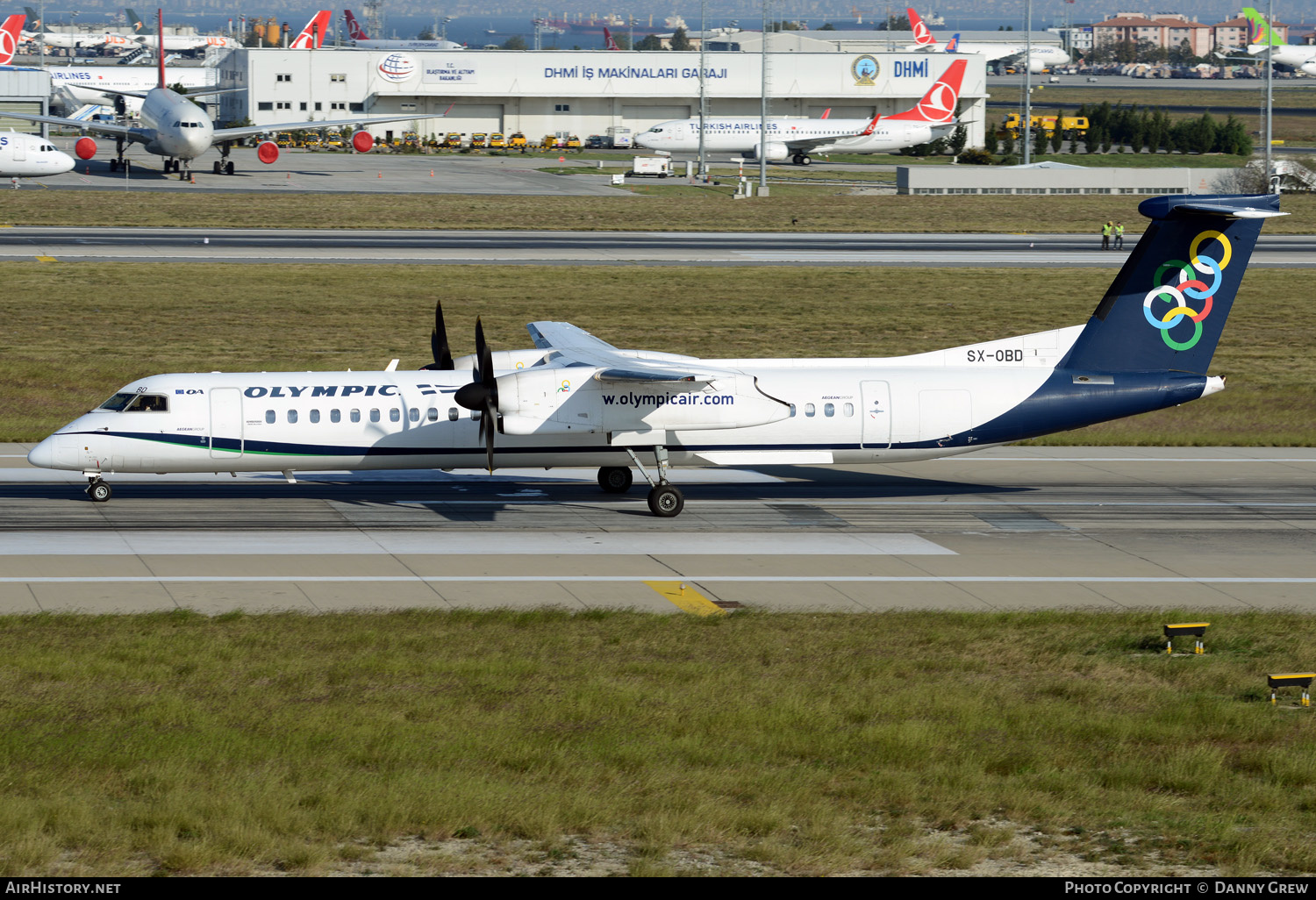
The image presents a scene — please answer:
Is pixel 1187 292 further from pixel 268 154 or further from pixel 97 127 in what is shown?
pixel 268 154

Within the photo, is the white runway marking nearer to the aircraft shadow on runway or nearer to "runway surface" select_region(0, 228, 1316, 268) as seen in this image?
the aircraft shadow on runway

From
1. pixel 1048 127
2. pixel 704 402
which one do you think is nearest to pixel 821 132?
pixel 1048 127

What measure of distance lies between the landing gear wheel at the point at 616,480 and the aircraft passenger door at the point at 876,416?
5.32 metres

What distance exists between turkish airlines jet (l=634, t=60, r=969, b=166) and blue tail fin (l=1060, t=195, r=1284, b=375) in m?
93.1

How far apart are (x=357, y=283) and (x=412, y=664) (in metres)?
46.0

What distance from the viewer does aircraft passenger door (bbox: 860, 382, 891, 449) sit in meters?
29.8

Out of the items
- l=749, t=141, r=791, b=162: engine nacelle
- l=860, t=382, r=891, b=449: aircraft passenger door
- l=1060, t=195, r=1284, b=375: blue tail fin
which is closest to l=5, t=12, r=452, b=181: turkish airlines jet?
l=749, t=141, r=791, b=162: engine nacelle

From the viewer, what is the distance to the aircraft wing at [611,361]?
27.8 metres

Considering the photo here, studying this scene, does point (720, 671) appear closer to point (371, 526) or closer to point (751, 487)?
point (371, 526)

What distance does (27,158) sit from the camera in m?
89.2

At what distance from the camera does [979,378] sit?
30.2 meters

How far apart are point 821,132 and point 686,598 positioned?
114 m

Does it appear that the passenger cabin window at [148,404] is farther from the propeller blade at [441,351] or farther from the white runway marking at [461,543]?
the propeller blade at [441,351]
